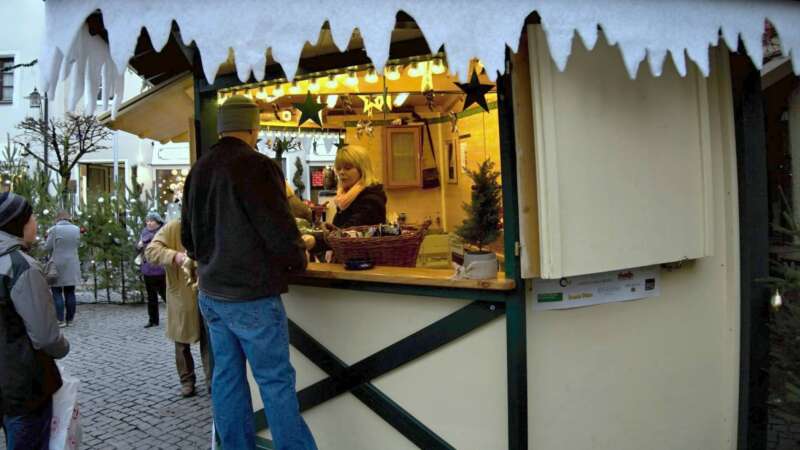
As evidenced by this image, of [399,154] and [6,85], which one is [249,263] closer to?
[399,154]

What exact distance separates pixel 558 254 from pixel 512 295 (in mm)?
320

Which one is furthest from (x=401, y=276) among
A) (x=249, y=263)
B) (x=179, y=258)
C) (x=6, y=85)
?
(x=6, y=85)

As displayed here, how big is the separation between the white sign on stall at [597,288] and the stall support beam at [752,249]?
0.62 metres

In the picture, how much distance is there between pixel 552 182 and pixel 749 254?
59.3 inches

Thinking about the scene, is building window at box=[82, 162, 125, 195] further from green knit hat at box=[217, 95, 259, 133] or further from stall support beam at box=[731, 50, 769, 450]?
stall support beam at box=[731, 50, 769, 450]

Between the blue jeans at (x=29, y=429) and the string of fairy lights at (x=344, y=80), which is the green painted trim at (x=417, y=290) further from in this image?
the blue jeans at (x=29, y=429)

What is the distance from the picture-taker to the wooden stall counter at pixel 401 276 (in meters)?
2.81

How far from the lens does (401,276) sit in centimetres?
307

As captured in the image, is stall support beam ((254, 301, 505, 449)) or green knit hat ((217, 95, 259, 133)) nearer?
stall support beam ((254, 301, 505, 449))

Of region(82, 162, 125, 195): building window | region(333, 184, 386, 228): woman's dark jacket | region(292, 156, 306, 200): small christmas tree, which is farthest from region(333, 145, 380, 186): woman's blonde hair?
region(82, 162, 125, 195): building window

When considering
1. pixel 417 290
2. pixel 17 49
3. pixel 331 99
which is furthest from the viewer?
pixel 17 49

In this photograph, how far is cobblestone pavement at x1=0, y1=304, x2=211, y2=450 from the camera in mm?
4336

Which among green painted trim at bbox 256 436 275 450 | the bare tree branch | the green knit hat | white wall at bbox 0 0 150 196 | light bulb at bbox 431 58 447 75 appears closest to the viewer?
the green knit hat

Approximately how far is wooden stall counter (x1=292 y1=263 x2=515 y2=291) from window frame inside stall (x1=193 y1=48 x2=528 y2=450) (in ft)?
0.07
